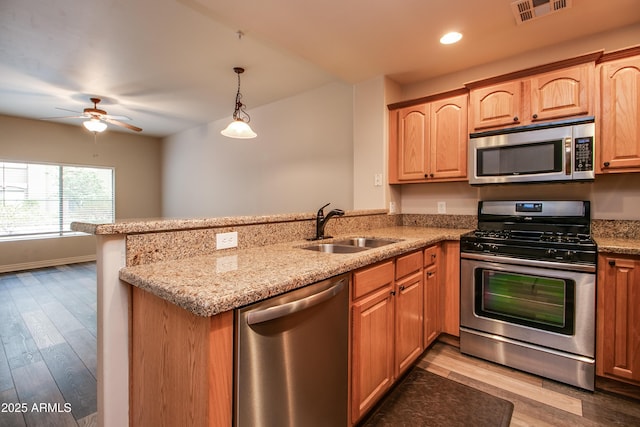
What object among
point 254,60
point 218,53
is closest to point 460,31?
point 254,60

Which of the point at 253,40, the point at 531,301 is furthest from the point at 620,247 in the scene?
the point at 253,40

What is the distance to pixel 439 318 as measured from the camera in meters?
2.43

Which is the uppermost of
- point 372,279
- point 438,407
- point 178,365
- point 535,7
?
point 535,7

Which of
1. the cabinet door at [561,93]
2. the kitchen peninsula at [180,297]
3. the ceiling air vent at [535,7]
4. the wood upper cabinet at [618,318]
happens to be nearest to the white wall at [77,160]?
the kitchen peninsula at [180,297]

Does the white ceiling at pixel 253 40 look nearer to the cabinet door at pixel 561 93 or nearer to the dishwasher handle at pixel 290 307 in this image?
the cabinet door at pixel 561 93

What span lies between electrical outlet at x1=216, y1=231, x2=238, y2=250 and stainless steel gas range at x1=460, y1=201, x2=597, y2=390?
169cm

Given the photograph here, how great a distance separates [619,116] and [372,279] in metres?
2.03

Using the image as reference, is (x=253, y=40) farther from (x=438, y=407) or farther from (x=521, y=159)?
(x=438, y=407)

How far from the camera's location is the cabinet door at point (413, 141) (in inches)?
112

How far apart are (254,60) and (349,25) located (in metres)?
1.29

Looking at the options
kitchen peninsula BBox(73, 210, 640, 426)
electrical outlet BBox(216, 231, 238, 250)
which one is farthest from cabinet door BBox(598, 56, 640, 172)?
electrical outlet BBox(216, 231, 238, 250)

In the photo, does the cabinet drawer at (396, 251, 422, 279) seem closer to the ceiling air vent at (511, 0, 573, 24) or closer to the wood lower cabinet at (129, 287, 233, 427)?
the wood lower cabinet at (129, 287, 233, 427)

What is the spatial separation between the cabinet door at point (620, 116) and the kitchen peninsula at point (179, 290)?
170cm

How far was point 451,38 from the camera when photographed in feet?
7.64
